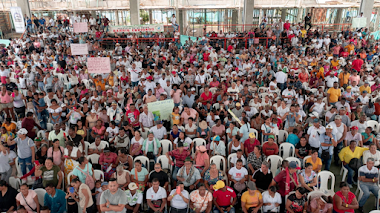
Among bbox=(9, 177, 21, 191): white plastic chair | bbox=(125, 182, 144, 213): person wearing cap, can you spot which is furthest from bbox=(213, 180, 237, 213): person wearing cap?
bbox=(9, 177, 21, 191): white plastic chair

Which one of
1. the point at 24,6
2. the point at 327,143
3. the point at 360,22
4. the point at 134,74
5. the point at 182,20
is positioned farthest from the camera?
the point at 182,20

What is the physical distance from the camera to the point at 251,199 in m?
4.99

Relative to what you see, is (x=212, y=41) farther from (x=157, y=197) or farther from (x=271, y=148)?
(x=157, y=197)

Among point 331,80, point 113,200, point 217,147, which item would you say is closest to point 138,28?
point 331,80

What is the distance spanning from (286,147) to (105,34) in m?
14.9

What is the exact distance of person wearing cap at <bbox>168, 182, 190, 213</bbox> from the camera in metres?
5.08

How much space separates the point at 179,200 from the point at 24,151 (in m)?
3.66

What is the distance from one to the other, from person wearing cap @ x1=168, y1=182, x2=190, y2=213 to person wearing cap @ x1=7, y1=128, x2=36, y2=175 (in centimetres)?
332

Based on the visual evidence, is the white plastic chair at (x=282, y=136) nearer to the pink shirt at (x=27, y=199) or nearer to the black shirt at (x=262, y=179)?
the black shirt at (x=262, y=179)

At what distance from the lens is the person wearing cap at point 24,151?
613 centimetres

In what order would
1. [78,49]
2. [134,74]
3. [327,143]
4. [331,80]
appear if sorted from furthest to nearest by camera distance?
[78,49]
[134,74]
[331,80]
[327,143]

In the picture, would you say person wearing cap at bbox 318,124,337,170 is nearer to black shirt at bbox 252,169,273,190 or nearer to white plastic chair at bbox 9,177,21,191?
black shirt at bbox 252,169,273,190

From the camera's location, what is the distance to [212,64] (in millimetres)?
12156

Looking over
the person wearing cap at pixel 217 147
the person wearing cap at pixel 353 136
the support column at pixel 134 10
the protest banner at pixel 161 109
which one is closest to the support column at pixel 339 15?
the support column at pixel 134 10
